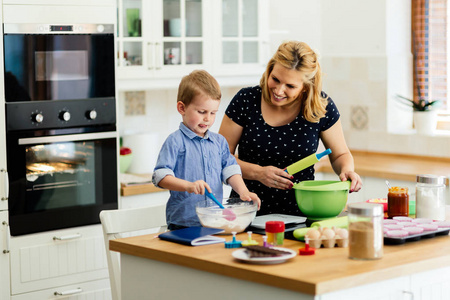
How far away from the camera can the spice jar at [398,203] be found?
274 cm

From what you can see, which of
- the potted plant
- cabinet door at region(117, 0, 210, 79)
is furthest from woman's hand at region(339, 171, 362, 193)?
the potted plant

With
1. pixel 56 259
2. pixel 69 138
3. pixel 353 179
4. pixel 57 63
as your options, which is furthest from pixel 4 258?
pixel 353 179

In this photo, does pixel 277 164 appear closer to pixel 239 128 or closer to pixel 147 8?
pixel 239 128

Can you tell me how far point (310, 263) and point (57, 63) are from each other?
203 centimetres

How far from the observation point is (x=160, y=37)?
4.20 metres

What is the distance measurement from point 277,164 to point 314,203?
0.43 m

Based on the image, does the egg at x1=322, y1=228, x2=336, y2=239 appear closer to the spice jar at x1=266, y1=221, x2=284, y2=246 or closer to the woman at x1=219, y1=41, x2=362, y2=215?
the spice jar at x1=266, y1=221, x2=284, y2=246

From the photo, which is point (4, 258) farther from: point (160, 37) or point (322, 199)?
point (322, 199)

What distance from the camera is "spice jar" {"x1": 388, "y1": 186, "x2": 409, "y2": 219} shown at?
2.74 m

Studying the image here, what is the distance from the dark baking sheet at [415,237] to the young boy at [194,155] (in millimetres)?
480

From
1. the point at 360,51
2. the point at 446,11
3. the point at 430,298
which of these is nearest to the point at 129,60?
the point at 360,51

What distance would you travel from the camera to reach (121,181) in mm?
4055

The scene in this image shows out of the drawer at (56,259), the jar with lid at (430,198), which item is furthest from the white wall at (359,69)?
the jar with lid at (430,198)

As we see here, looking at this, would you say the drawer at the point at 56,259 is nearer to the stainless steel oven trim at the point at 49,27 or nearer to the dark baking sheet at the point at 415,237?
the stainless steel oven trim at the point at 49,27
